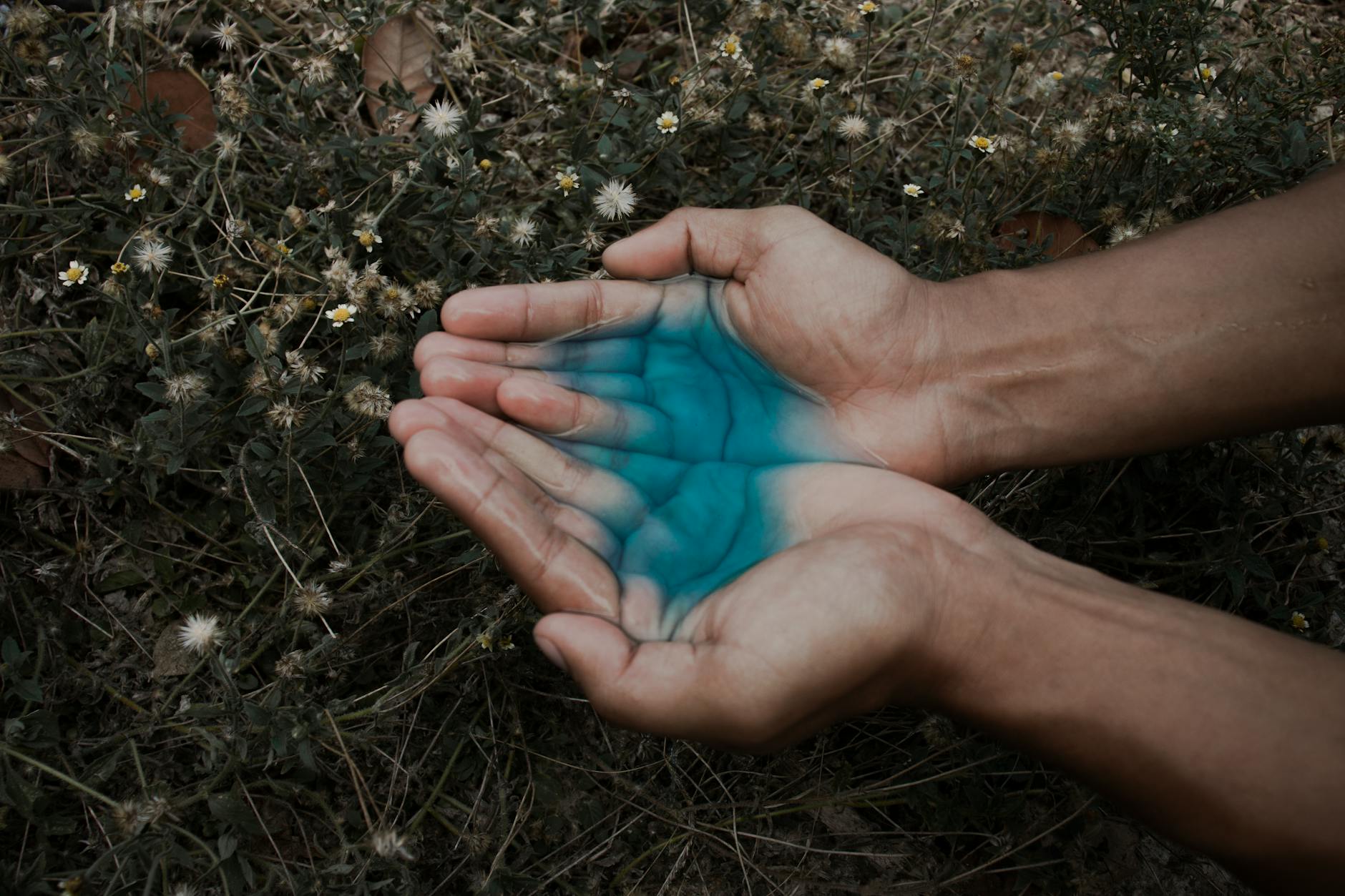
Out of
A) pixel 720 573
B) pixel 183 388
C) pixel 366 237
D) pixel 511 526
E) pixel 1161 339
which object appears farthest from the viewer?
pixel 366 237

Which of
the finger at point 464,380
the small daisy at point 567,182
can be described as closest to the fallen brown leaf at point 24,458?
the finger at point 464,380

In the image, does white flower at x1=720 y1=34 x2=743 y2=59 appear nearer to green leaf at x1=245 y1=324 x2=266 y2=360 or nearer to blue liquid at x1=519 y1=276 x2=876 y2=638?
blue liquid at x1=519 y1=276 x2=876 y2=638

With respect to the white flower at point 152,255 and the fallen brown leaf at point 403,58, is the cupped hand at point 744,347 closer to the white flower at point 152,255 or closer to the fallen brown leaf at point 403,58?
the white flower at point 152,255

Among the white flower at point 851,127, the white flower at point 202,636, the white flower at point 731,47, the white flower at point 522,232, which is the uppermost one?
the white flower at point 731,47

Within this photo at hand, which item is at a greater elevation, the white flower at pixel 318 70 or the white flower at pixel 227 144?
the white flower at pixel 318 70

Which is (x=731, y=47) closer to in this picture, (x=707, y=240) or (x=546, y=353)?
(x=707, y=240)

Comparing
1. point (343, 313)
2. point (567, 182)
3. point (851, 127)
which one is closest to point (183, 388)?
point (343, 313)
